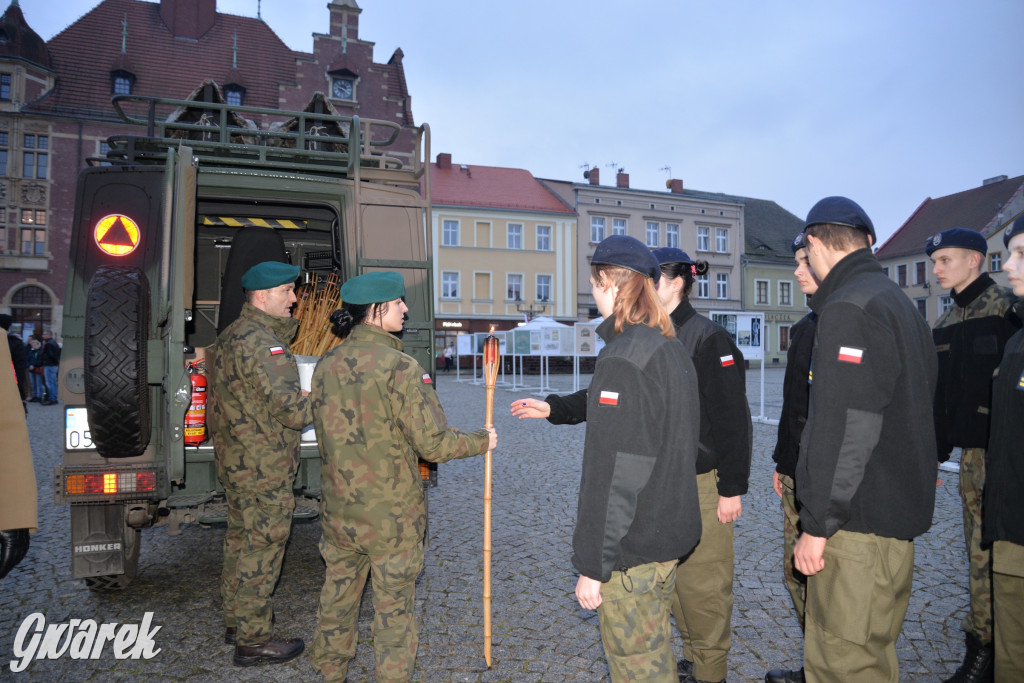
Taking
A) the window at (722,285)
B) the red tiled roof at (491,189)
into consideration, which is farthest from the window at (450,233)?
the window at (722,285)

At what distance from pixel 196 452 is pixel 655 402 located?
315 cm

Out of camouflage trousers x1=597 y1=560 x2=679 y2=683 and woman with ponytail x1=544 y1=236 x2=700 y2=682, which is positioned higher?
woman with ponytail x1=544 y1=236 x2=700 y2=682

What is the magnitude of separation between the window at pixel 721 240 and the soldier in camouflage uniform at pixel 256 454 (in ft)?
159

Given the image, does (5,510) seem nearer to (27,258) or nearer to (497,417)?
(497,417)

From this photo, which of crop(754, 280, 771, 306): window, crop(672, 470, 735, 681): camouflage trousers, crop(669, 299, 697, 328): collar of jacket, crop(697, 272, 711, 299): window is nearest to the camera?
crop(672, 470, 735, 681): camouflage trousers

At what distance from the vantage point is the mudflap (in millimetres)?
3900

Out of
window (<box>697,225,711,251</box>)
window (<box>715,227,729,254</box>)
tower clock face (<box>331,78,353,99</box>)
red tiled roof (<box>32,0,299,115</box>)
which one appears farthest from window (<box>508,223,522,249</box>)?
window (<box>715,227,729,254</box>)

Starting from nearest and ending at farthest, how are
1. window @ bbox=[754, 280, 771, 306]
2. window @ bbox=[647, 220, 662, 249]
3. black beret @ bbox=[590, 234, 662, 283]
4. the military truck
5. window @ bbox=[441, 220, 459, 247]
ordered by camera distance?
black beret @ bbox=[590, 234, 662, 283], the military truck, window @ bbox=[441, 220, 459, 247], window @ bbox=[647, 220, 662, 249], window @ bbox=[754, 280, 771, 306]

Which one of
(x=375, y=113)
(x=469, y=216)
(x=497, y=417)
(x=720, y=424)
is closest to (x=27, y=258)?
(x=375, y=113)

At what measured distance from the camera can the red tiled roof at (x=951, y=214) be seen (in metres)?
41.0

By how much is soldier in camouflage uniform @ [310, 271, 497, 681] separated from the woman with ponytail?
0.94 meters

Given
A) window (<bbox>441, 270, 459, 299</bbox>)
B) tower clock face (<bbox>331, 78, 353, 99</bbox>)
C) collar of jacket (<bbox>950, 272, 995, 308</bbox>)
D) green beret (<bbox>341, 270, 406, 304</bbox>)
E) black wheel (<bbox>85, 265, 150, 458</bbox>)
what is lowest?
black wheel (<bbox>85, 265, 150, 458</bbox>)

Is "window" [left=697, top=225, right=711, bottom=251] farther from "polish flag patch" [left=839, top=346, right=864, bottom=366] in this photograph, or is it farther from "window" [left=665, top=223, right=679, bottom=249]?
"polish flag patch" [left=839, top=346, right=864, bottom=366]

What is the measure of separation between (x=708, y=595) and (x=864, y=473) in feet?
3.89
